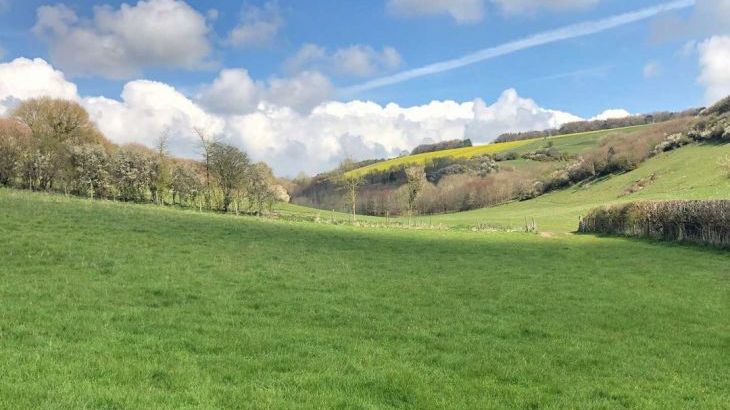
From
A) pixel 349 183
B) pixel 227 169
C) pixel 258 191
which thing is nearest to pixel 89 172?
pixel 227 169

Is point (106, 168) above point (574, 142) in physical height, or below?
below

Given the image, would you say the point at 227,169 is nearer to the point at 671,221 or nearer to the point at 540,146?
the point at 671,221

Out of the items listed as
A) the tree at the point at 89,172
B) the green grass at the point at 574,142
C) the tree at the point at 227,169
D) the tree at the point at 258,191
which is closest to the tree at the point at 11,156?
the tree at the point at 89,172

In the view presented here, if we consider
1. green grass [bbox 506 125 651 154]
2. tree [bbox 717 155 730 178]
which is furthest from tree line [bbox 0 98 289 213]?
green grass [bbox 506 125 651 154]

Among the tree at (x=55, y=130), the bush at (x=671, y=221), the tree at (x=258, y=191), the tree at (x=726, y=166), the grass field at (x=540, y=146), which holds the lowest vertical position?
the bush at (x=671, y=221)

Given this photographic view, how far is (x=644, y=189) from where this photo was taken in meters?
81.9

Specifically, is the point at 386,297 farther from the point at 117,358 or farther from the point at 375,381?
the point at 117,358

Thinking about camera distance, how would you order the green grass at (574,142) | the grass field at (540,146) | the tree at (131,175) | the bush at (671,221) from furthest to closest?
1. the grass field at (540,146)
2. the green grass at (574,142)
3. the tree at (131,175)
4. the bush at (671,221)

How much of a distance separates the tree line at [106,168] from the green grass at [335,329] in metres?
45.6

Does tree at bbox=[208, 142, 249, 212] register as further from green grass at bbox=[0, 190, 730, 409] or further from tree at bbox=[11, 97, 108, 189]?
green grass at bbox=[0, 190, 730, 409]

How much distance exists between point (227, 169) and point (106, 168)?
52.7ft

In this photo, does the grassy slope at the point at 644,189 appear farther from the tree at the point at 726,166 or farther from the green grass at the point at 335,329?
the green grass at the point at 335,329

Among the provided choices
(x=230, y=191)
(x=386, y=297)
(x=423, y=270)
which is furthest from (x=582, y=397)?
(x=230, y=191)

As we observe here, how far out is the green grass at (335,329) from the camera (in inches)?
346
